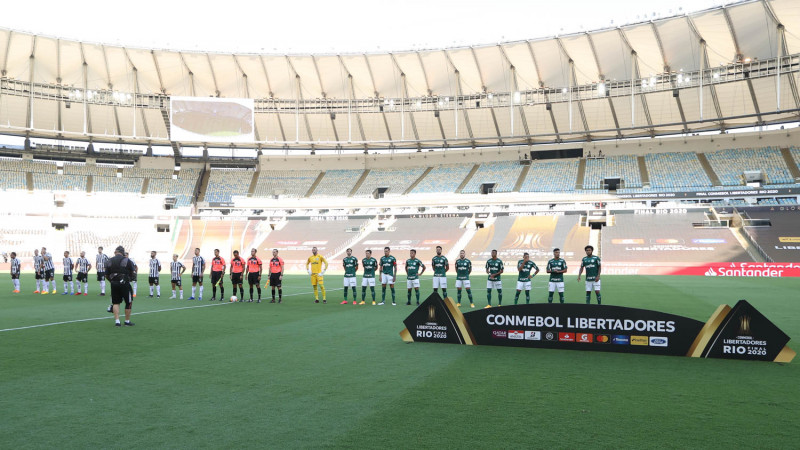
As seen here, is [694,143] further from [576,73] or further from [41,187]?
[41,187]

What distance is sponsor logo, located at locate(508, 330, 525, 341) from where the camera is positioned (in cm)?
939

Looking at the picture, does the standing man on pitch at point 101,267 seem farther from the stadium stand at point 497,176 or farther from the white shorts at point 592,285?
the stadium stand at point 497,176

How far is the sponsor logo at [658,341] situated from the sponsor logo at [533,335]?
5.59ft

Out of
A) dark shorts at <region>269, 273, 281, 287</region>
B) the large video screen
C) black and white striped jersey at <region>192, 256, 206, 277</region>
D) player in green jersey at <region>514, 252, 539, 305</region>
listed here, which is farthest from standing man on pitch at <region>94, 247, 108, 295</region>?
the large video screen

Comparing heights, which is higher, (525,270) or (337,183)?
(337,183)

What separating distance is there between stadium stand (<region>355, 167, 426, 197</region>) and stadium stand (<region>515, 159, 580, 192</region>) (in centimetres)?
1136

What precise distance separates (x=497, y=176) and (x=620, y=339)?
151 ft

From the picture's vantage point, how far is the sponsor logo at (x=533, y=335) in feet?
30.5

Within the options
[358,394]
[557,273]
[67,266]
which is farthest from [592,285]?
[67,266]

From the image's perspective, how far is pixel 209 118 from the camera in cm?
4909

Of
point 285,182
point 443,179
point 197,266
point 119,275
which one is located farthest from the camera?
point 285,182

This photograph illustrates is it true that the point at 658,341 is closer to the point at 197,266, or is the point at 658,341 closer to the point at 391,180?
the point at 197,266

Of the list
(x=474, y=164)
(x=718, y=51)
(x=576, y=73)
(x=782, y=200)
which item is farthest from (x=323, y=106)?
(x=782, y=200)

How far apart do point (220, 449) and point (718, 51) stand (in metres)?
46.5
